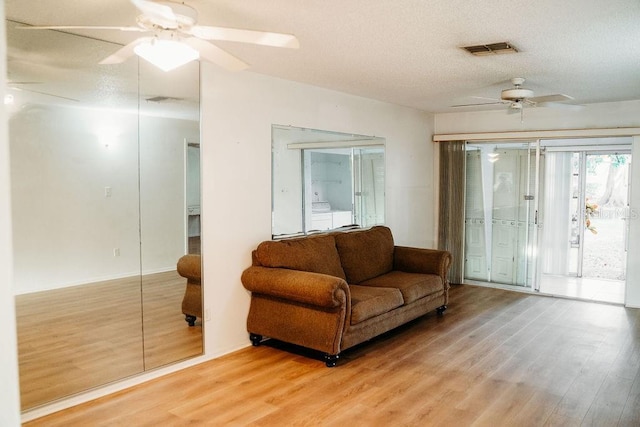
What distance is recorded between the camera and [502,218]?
6.77m

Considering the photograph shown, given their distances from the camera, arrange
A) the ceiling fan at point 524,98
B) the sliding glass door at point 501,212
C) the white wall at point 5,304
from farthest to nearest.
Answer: the sliding glass door at point 501,212, the ceiling fan at point 524,98, the white wall at point 5,304

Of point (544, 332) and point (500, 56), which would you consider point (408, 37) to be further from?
point (544, 332)

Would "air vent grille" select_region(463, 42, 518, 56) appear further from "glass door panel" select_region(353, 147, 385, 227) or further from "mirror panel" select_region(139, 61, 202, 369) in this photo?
"glass door panel" select_region(353, 147, 385, 227)

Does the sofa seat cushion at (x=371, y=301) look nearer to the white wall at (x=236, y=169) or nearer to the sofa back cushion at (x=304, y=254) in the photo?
the sofa back cushion at (x=304, y=254)

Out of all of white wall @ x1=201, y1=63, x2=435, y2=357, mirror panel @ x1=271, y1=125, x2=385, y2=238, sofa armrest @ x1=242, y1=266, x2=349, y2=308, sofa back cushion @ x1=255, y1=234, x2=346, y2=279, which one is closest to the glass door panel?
mirror panel @ x1=271, y1=125, x2=385, y2=238

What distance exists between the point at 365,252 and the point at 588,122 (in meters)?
3.33

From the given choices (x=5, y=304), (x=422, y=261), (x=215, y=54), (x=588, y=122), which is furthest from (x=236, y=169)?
(x=588, y=122)

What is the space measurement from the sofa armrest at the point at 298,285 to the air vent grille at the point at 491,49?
1950 millimetres

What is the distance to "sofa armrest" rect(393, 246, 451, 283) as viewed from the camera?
17.3 ft

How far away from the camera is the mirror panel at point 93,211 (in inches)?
118

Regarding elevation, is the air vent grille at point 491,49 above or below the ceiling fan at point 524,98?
above

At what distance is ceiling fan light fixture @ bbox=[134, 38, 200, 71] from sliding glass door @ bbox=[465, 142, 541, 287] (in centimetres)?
519

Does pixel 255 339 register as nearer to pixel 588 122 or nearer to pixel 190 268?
pixel 190 268

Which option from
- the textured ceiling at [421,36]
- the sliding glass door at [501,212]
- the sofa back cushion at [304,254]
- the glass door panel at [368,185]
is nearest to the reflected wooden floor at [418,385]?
the sofa back cushion at [304,254]
